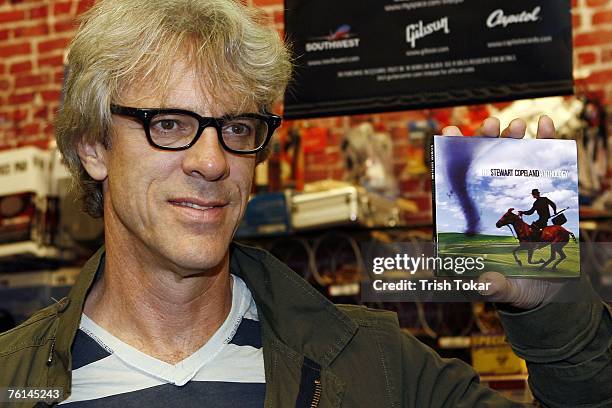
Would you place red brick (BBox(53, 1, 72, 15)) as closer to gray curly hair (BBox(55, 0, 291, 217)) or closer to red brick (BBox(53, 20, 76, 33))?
red brick (BBox(53, 20, 76, 33))

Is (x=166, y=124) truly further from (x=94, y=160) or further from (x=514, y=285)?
(x=514, y=285)

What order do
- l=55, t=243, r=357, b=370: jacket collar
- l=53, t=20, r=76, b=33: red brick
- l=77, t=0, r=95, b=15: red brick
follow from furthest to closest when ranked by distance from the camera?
l=53, t=20, r=76, b=33: red brick → l=77, t=0, r=95, b=15: red brick → l=55, t=243, r=357, b=370: jacket collar

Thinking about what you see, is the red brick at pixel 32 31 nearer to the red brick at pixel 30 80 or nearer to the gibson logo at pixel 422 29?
the red brick at pixel 30 80

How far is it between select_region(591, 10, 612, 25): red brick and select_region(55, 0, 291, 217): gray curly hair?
2.57m

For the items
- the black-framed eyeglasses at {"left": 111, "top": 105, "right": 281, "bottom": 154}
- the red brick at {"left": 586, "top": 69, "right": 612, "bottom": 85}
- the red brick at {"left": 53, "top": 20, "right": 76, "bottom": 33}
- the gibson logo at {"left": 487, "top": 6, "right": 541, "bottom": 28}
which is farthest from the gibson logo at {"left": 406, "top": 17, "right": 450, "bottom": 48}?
the red brick at {"left": 53, "top": 20, "right": 76, "bottom": 33}

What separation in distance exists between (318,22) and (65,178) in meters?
1.96

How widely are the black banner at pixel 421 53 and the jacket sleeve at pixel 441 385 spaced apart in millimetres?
713

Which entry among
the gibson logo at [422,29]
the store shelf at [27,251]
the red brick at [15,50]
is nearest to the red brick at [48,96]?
the red brick at [15,50]

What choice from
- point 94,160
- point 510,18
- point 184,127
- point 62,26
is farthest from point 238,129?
point 62,26

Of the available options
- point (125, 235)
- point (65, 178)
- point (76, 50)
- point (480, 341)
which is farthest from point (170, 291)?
point (65, 178)

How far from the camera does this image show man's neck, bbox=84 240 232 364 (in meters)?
1.68

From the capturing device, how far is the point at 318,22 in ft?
7.38

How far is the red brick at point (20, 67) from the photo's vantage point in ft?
15.5

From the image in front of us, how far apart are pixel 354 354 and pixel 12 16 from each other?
143 inches
